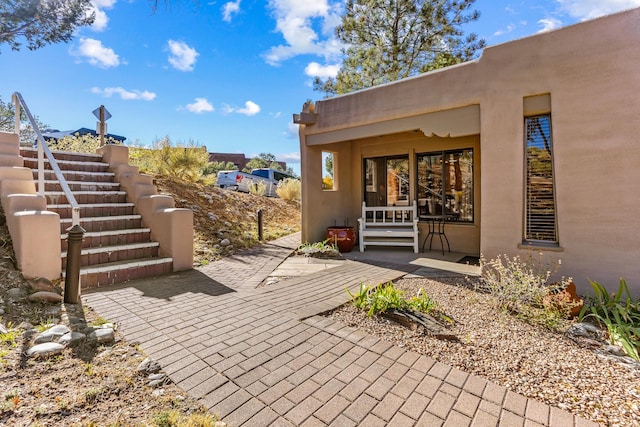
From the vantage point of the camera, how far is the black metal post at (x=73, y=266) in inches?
135

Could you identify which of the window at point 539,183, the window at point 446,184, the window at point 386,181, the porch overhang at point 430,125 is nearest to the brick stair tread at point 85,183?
the porch overhang at point 430,125

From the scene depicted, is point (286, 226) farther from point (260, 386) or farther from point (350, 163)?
point (260, 386)

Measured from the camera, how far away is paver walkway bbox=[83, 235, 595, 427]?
6.11ft

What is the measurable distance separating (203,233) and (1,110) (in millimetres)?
11901

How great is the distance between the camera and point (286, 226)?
34.6 ft

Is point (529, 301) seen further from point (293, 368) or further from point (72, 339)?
point (72, 339)

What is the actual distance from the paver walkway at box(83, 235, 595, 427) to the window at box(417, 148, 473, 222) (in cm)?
448

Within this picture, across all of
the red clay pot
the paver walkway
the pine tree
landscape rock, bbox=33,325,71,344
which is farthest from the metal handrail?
the pine tree

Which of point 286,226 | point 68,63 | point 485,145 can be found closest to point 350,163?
point 286,226

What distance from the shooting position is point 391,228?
297 inches

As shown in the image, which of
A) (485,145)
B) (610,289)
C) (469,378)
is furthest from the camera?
(485,145)

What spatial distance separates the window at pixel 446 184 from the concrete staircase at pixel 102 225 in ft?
19.0

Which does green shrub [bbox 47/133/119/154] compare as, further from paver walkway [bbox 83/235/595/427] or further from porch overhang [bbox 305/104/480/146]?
porch overhang [bbox 305/104/480/146]

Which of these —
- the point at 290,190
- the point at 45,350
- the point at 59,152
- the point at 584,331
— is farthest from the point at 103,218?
the point at 290,190
